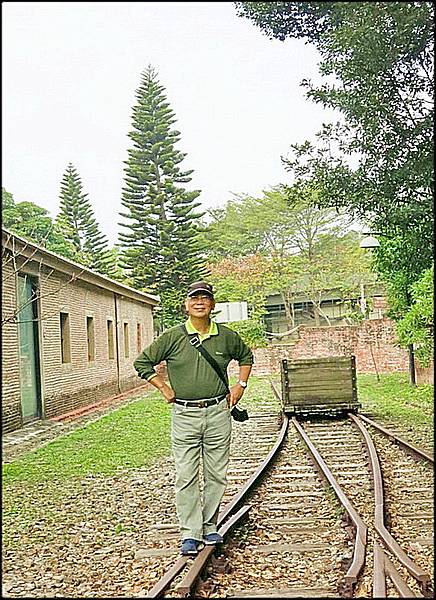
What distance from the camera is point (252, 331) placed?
24.5m

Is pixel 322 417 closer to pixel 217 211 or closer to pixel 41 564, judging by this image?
pixel 41 564

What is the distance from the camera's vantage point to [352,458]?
9.93 metres

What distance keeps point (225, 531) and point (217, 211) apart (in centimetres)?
2418

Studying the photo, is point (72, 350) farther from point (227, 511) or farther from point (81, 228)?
point (227, 511)

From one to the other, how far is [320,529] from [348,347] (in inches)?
830

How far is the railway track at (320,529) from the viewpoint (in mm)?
4695

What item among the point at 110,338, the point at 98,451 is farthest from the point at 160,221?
the point at 98,451

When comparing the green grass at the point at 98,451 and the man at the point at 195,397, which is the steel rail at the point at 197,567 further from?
the green grass at the point at 98,451

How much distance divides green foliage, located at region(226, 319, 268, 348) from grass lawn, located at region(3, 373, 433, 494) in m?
3.55

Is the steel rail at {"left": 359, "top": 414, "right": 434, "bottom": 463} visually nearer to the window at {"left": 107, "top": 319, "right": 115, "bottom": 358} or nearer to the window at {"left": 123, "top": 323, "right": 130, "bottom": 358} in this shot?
the window at {"left": 107, "top": 319, "right": 115, "bottom": 358}

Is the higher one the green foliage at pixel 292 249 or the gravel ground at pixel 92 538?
the green foliage at pixel 292 249

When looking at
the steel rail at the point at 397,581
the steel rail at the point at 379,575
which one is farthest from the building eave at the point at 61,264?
the steel rail at the point at 397,581

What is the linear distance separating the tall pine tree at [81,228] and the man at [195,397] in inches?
748

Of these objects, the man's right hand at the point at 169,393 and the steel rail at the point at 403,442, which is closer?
the man's right hand at the point at 169,393
